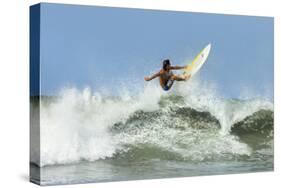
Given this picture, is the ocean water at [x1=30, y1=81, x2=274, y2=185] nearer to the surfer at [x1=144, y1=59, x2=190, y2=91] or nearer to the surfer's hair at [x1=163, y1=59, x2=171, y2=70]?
the surfer at [x1=144, y1=59, x2=190, y2=91]

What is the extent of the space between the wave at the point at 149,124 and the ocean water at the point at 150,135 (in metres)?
0.01

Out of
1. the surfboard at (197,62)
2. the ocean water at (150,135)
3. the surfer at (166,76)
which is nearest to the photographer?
the ocean water at (150,135)

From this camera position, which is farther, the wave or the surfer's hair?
the surfer's hair

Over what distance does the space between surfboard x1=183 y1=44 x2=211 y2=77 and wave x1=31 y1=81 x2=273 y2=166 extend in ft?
0.47

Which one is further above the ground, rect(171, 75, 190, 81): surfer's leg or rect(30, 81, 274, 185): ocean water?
rect(171, 75, 190, 81): surfer's leg

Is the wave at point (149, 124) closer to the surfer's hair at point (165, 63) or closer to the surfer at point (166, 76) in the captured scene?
the surfer at point (166, 76)

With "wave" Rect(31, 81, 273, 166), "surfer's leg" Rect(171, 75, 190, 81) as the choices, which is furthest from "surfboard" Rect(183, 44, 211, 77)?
"wave" Rect(31, 81, 273, 166)

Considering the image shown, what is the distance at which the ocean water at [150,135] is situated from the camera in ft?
27.6

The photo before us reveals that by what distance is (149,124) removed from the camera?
29.5ft

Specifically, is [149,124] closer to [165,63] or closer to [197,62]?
[165,63]

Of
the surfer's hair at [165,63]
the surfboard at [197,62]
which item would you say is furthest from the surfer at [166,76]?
the surfboard at [197,62]

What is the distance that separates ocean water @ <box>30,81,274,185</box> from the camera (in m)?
8.40

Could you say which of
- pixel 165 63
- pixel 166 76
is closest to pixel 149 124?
pixel 166 76

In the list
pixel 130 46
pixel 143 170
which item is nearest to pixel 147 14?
pixel 130 46
